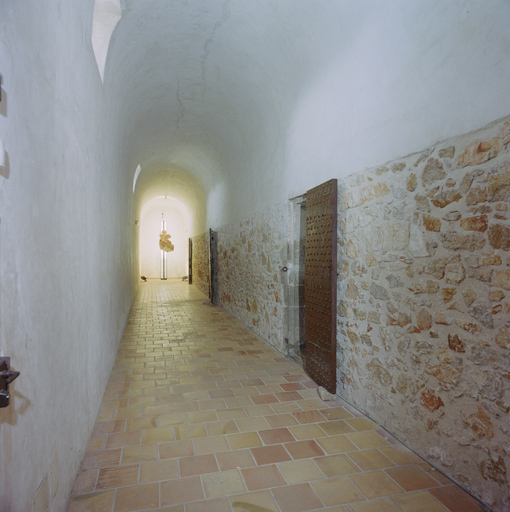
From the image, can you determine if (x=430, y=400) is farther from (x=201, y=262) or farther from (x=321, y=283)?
(x=201, y=262)

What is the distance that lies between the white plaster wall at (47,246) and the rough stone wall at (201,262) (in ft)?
25.9

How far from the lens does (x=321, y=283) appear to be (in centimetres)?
374

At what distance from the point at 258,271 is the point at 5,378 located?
5.07m

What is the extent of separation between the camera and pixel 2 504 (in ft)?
3.84

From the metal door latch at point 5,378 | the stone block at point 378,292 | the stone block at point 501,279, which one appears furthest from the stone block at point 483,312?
the metal door latch at point 5,378

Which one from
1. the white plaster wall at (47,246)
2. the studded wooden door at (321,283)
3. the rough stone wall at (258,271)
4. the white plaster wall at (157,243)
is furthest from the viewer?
the white plaster wall at (157,243)

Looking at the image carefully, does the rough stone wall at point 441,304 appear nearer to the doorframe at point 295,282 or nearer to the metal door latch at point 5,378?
the doorframe at point 295,282

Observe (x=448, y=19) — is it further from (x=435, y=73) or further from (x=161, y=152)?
(x=161, y=152)

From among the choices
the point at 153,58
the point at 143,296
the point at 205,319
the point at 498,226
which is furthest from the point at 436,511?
the point at 143,296

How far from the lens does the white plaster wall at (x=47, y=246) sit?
4.18ft

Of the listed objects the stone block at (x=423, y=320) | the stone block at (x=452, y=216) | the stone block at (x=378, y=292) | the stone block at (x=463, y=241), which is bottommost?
the stone block at (x=423, y=320)

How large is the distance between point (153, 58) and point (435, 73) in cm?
360

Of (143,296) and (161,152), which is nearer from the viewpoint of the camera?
(161,152)

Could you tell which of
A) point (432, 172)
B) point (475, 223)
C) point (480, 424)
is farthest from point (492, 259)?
point (480, 424)
